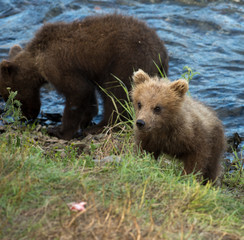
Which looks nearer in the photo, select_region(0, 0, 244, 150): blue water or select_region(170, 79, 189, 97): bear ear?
select_region(170, 79, 189, 97): bear ear

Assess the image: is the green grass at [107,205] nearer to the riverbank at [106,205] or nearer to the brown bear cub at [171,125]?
the riverbank at [106,205]

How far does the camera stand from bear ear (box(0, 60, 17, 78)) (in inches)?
316

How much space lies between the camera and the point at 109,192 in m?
3.85

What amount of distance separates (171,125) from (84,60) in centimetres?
295

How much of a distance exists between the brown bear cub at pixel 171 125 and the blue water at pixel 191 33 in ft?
9.82

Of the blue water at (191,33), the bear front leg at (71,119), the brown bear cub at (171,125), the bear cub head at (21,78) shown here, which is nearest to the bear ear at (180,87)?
the brown bear cub at (171,125)

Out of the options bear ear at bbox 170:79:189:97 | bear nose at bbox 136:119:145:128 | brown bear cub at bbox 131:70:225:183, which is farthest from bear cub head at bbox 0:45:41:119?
bear nose at bbox 136:119:145:128

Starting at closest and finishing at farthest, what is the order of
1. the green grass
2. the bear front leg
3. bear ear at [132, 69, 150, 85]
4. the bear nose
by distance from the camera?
the green grass, the bear nose, bear ear at [132, 69, 150, 85], the bear front leg

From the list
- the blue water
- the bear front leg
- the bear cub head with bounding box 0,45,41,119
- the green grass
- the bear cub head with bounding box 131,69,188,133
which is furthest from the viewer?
the blue water

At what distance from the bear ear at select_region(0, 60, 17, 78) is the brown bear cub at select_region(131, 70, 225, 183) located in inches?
132

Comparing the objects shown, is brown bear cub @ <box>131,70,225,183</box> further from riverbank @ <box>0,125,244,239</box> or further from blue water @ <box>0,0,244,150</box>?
blue water @ <box>0,0,244,150</box>

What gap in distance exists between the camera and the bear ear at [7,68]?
8023mm

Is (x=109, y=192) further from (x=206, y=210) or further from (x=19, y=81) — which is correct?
(x=19, y=81)

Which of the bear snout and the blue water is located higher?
the bear snout
